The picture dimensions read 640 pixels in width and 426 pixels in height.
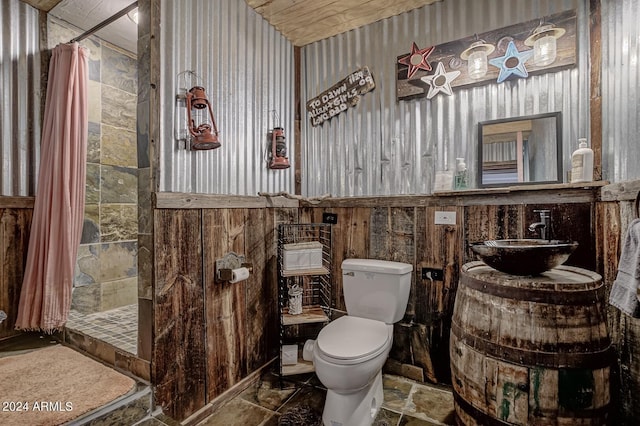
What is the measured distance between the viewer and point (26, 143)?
6.84 ft

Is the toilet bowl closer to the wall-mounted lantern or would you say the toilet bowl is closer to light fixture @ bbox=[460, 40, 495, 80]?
the wall-mounted lantern

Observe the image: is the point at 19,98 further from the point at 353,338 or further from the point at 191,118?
the point at 353,338

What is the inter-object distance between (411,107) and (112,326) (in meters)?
2.65

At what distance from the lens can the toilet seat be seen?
1504 mm

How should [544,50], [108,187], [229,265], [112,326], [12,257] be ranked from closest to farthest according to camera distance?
1. [544,50]
2. [229,265]
3. [12,257]
4. [112,326]
5. [108,187]

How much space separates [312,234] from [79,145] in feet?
5.68

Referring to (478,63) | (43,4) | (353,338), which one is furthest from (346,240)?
(43,4)

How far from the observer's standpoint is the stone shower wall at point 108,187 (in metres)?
2.48

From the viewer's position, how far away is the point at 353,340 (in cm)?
166

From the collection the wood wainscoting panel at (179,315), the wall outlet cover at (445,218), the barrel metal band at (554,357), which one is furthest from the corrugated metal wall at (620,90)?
the wood wainscoting panel at (179,315)

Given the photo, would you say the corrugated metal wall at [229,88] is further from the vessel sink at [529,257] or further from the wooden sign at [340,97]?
the vessel sink at [529,257]

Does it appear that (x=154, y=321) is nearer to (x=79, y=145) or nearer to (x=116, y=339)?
(x=116, y=339)

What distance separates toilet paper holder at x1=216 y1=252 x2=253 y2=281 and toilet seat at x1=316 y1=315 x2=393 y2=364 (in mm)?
636

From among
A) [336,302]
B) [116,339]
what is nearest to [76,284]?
[116,339]
